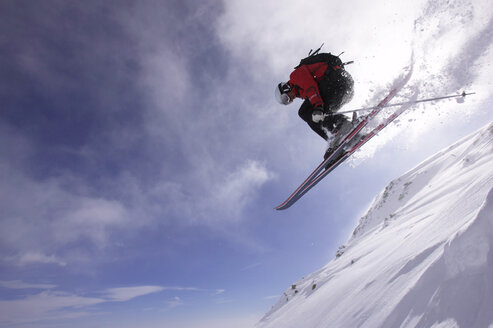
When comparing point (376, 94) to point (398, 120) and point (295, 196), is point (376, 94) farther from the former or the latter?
point (295, 196)

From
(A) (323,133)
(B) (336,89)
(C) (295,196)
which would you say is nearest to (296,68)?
(B) (336,89)

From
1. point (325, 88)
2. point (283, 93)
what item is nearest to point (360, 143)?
point (325, 88)

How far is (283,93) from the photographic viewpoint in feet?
22.1

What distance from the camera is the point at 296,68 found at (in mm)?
6309

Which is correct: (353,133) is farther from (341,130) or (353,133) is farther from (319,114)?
(319,114)

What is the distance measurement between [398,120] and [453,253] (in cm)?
508

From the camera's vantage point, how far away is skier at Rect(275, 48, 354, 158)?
596 cm

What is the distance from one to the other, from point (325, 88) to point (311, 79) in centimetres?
42

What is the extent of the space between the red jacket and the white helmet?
16.2 inches

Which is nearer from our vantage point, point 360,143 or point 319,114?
point 319,114

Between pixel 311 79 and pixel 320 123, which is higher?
pixel 311 79

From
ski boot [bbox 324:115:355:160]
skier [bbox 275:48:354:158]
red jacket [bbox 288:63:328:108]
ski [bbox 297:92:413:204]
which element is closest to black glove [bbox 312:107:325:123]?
skier [bbox 275:48:354:158]

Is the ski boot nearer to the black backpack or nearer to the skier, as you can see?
the skier

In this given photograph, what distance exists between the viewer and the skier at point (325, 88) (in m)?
5.96
